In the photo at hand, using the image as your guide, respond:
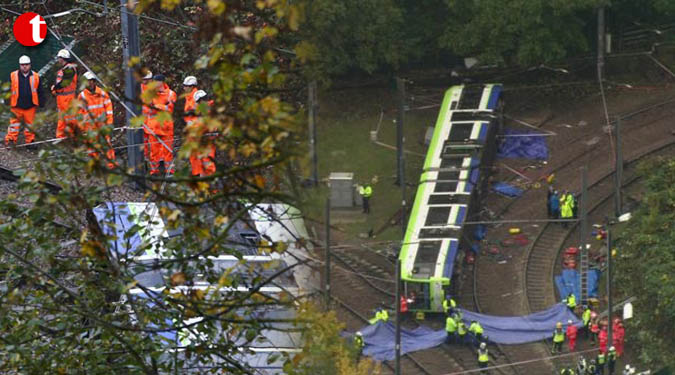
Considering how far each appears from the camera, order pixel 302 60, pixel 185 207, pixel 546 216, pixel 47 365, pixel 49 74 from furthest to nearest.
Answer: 1. pixel 546 216
2. pixel 49 74
3. pixel 47 365
4. pixel 185 207
5. pixel 302 60

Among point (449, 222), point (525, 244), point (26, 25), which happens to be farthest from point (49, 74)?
point (525, 244)

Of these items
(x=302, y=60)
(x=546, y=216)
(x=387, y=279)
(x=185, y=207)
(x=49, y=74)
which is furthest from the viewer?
(x=546, y=216)

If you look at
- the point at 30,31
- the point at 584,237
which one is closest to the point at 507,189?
the point at 584,237

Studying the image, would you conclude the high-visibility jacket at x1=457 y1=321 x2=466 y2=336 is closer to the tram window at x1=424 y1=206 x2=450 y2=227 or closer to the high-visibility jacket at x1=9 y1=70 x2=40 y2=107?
the tram window at x1=424 y1=206 x2=450 y2=227

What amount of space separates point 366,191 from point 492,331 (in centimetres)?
434

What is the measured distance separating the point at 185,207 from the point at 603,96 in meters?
36.1

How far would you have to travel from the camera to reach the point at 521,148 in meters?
41.0

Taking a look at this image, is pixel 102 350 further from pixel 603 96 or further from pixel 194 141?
pixel 603 96

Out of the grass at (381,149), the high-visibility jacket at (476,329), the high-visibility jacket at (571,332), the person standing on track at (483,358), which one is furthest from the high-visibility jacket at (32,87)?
the high-visibility jacket at (571,332)

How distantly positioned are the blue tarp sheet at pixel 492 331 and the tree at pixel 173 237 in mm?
21432

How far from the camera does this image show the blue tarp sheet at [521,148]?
4084cm

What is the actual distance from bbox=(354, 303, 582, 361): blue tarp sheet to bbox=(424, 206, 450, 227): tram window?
2812 mm

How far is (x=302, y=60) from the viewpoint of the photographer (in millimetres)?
7395

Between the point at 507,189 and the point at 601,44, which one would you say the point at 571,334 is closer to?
the point at 507,189
